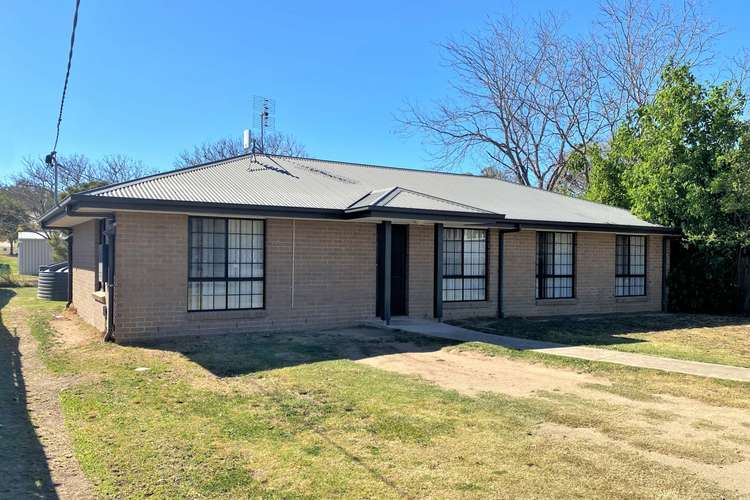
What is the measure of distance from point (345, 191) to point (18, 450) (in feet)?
33.1

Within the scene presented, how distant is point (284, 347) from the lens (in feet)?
35.2

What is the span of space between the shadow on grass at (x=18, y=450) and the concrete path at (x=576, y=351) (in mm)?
7234

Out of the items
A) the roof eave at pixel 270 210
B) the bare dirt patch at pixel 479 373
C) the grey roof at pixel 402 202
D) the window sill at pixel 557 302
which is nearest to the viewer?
the bare dirt patch at pixel 479 373

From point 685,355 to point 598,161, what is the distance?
1403cm

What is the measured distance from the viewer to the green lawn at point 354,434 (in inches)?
181

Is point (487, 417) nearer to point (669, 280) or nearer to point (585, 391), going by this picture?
→ point (585, 391)

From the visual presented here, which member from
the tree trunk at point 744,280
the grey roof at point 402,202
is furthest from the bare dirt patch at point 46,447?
the tree trunk at point 744,280

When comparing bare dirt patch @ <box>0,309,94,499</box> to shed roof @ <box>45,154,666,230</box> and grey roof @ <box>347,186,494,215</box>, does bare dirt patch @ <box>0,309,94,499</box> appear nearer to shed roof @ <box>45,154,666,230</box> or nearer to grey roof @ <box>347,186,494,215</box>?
shed roof @ <box>45,154,666,230</box>

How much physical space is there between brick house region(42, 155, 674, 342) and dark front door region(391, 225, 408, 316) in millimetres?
27

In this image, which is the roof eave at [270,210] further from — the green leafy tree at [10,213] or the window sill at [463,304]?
the green leafy tree at [10,213]

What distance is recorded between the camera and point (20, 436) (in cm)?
602

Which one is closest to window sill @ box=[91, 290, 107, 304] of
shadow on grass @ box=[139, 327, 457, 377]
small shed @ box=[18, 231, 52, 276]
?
shadow on grass @ box=[139, 327, 457, 377]

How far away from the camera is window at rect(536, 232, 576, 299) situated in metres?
16.8

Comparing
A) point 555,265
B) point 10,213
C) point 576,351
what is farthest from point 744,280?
point 10,213
